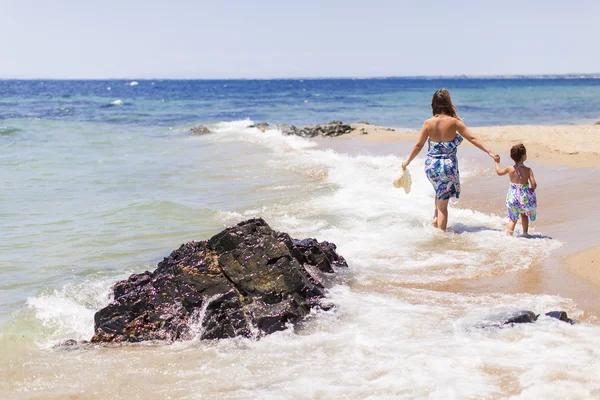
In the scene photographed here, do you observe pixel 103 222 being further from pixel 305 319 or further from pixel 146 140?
pixel 146 140

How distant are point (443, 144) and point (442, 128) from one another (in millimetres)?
222

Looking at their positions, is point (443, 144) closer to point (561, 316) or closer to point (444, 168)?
point (444, 168)

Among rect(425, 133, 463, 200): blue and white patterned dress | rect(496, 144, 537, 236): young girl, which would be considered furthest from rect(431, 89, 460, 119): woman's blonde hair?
rect(496, 144, 537, 236): young girl

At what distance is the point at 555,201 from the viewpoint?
9367mm

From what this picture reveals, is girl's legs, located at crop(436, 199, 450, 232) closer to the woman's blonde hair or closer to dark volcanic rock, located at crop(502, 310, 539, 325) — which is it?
the woman's blonde hair

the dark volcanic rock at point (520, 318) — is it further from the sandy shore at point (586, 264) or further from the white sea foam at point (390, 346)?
the sandy shore at point (586, 264)

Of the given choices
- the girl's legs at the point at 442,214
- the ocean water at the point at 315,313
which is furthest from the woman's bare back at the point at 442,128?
the ocean water at the point at 315,313

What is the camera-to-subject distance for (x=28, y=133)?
2755 cm

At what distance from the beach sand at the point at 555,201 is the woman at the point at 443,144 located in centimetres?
133

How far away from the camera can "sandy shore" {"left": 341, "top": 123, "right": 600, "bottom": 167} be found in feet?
42.5

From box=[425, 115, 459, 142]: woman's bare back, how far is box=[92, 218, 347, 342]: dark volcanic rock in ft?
9.71

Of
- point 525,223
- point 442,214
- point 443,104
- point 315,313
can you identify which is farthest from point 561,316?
point 443,104

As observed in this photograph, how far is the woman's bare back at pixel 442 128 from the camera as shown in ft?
25.2

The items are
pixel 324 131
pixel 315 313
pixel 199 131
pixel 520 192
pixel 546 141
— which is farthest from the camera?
pixel 199 131
